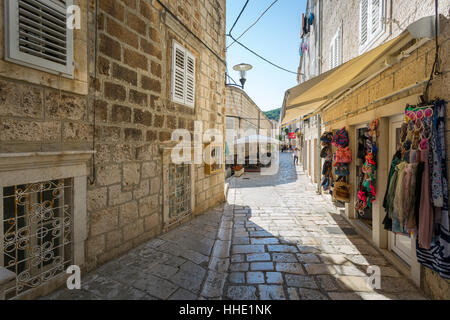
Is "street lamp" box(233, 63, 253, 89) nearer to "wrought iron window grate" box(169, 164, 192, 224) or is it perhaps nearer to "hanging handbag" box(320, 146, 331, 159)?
"hanging handbag" box(320, 146, 331, 159)

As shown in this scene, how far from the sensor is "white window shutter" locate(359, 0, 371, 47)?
4.67 meters

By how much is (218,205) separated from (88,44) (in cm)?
537

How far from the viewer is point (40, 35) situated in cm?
229

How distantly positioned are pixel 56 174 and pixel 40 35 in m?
1.43

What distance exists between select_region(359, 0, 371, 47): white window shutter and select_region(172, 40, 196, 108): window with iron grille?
375 centimetres

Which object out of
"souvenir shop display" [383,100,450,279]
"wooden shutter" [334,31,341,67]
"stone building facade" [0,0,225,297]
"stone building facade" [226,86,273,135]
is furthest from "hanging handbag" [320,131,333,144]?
"stone building facade" [226,86,273,135]

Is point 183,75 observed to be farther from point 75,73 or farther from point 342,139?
point 342,139

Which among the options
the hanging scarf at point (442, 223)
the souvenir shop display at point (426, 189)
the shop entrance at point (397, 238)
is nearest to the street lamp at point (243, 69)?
the shop entrance at point (397, 238)

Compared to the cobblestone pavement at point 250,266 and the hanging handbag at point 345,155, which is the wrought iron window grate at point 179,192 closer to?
the cobblestone pavement at point 250,266

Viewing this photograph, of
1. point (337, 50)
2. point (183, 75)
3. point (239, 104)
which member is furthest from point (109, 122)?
point (239, 104)
